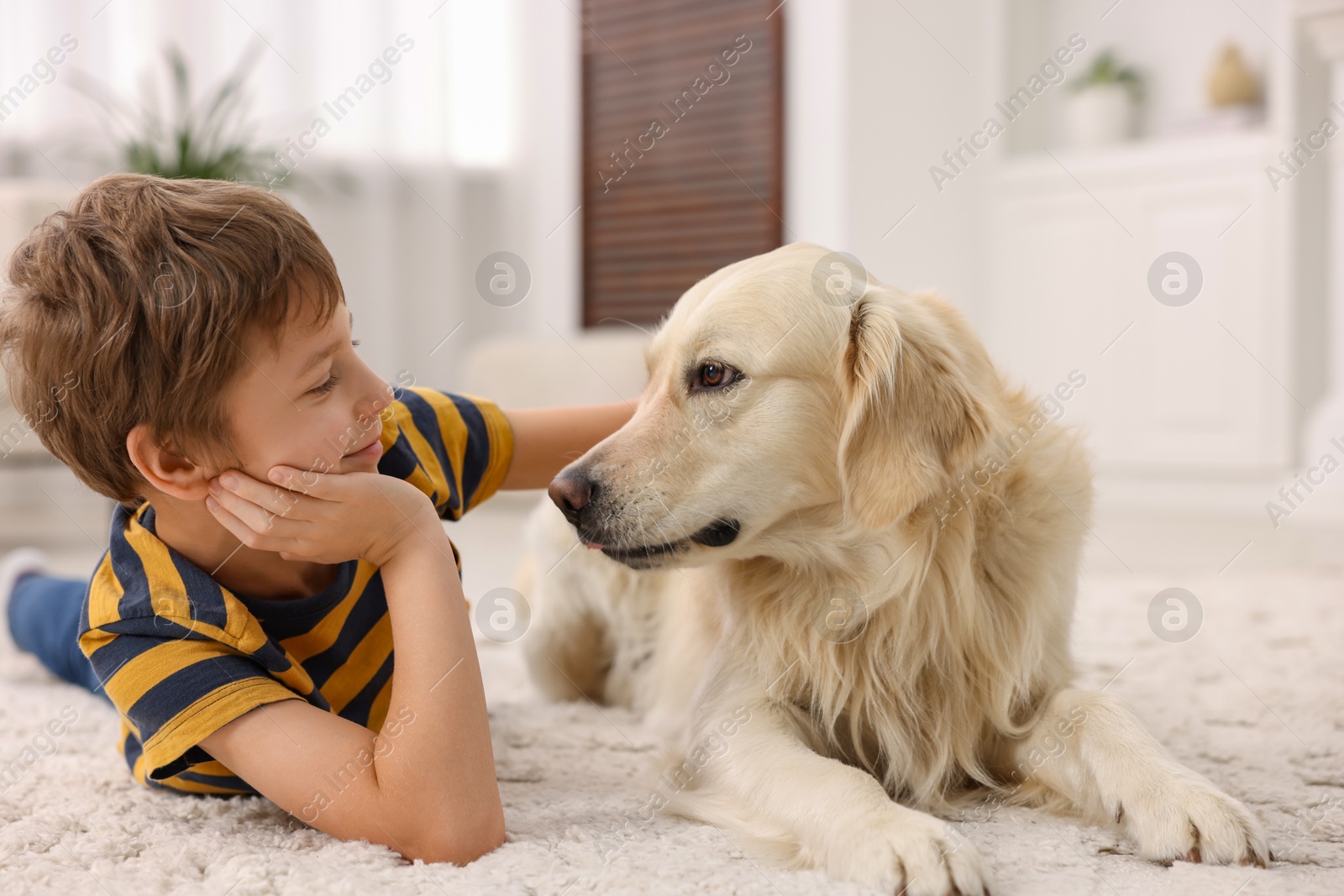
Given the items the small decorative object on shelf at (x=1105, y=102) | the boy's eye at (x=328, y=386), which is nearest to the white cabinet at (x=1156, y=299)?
the small decorative object on shelf at (x=1105, y=102)

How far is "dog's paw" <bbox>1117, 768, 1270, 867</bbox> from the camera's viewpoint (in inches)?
38.1

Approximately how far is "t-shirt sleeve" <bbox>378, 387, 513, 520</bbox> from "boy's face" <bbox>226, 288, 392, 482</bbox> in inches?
7.3

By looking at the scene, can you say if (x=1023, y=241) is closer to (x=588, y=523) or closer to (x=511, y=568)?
(x=511, y=568)

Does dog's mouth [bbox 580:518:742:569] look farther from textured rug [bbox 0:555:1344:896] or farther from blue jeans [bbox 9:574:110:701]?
blue jeans [bbox 9:574:110:701]

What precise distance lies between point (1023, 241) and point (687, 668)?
406cm

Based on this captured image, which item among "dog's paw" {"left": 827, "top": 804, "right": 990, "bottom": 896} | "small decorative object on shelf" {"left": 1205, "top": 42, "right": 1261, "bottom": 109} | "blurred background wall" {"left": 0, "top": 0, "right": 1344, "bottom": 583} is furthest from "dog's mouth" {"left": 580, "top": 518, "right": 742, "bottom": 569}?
"small decorative object on shelf" {"left": 1205, "top": 42, "right": 1261, "bottom": 109}

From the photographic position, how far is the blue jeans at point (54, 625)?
1744mm

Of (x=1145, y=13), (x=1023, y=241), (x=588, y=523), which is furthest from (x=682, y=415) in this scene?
(x=1145, y=13)

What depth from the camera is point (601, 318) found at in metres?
5.60

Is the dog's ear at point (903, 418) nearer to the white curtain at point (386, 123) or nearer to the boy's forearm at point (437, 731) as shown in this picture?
the boy's forearm at point (437, 731)

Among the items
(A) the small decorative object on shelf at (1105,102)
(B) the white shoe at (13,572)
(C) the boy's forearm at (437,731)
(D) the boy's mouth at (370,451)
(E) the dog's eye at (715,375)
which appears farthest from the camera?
(A) the small decorative object on shelf at (1105,102)

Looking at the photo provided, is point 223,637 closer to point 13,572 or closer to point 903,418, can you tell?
point 903,418

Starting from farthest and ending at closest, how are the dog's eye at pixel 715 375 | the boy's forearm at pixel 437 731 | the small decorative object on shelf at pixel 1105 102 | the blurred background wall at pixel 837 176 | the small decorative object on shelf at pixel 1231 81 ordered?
1. the small decorative object on shelf at pixel 1105 102
2. the small decorative object on shelf at pixel 1231 81
3. the blurred background wall at pixel 837 176
4. the dog's eye at pixel 715 375
5. the boy's forearm at pixel 437 731

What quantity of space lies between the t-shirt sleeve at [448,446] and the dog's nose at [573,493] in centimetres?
18
